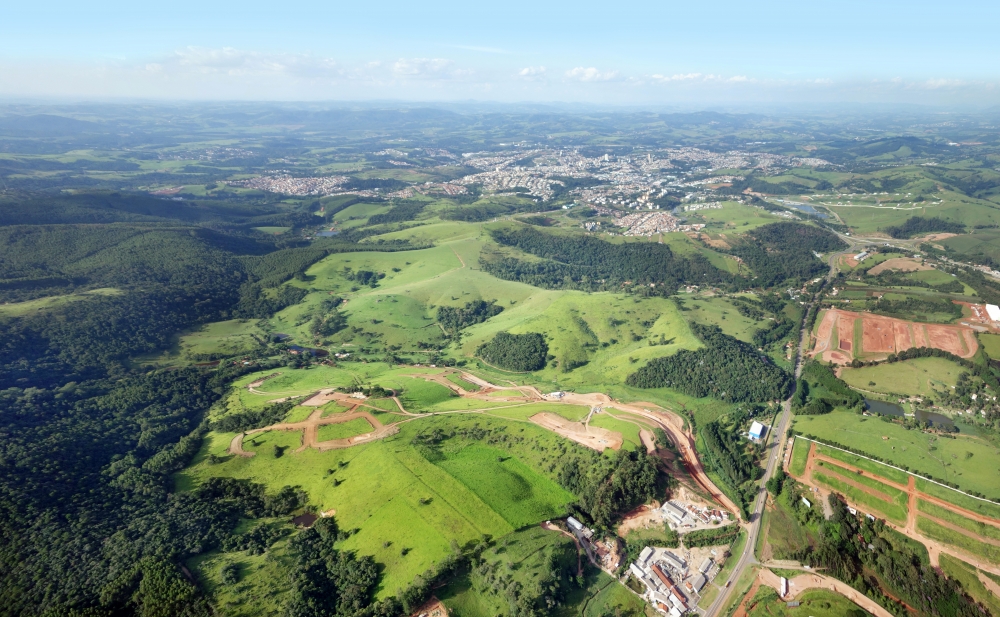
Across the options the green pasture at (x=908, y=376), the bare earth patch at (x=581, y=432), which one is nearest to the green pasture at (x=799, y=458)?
the bare earth patch at (x=581, y=432)

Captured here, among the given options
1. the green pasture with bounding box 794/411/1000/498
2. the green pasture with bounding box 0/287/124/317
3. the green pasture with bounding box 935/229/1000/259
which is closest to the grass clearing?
the green pasture with bounding box 794/411/1000/498

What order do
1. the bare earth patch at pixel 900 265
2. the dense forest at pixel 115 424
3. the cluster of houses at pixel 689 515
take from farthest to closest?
the bare earth patch at pixel 900 265
the cluster of houses at pixel 689 515
the dense forest at pixel 115 424

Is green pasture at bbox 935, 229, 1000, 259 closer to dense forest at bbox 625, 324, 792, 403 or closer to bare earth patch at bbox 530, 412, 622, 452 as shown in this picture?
dense forest at bbox 625, 324, 792, 403

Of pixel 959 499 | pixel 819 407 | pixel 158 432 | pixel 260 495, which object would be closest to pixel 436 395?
pixel 260 495

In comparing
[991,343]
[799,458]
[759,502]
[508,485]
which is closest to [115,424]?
[508,485]

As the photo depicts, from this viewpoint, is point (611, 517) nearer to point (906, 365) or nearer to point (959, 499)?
point (959, 499)

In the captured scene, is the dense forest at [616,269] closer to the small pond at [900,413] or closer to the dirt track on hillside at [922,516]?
the small pond at [900,413]

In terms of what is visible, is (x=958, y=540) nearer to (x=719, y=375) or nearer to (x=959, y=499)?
(x=959, y=499)
